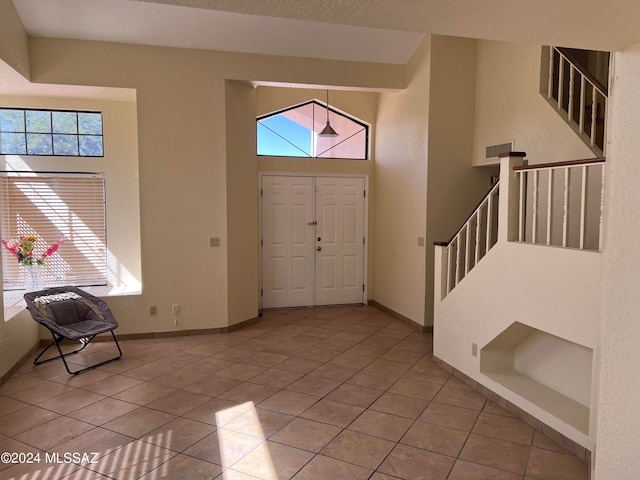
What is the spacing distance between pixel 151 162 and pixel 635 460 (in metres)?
5.04

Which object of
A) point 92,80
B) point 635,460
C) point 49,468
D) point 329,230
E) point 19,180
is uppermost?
point 92,80

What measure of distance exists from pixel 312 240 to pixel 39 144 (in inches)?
152

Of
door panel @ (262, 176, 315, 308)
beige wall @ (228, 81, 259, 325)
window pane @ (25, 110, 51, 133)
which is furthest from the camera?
door panel @ (262, 176, 315, 308)

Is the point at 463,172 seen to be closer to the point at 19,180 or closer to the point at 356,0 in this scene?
the point at 356,0

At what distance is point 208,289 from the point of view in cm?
550

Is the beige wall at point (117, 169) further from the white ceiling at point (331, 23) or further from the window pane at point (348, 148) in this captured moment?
the window pane at point (348, 148)

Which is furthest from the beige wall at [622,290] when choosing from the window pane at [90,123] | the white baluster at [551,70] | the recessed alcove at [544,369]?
the window pane at [90,123]

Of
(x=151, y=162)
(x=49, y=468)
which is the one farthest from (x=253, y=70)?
(x=49, y=468)

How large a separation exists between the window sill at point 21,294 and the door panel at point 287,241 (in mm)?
2045

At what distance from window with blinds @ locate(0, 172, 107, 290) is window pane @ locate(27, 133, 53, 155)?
0.93 ft

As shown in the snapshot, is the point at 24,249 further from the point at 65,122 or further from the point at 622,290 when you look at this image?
the point at 622,290

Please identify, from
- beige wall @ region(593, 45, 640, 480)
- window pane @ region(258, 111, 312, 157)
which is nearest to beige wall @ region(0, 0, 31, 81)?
window pane @ region(258, 111, 312, 157)

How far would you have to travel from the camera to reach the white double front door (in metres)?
6.77

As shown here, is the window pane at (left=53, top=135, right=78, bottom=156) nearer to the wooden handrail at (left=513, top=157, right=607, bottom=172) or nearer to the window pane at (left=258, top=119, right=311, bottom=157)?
the window pane at (left=258, top=119, right=311, bottom=157)
